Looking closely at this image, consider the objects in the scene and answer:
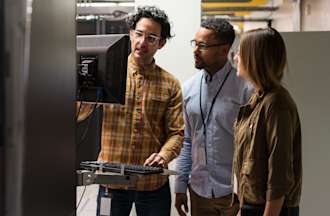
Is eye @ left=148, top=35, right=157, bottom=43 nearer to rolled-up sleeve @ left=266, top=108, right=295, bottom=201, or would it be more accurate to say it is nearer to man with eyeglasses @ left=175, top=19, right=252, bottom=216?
man with eyeglasses @ left=175, top=19, right=252, bottom=216

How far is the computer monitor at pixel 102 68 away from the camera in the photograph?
4.74 feet

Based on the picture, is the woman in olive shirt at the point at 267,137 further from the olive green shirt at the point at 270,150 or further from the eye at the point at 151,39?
the eye at the point at 151,39

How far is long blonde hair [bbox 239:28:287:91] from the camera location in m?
1.64

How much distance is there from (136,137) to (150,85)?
0.25m

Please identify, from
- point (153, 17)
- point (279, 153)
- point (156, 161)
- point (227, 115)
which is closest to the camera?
point (279, 153)

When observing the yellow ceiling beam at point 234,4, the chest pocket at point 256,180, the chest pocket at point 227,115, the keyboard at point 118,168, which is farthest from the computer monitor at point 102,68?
the yellow ceiling beam at point 234,4

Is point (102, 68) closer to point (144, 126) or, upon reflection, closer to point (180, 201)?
point (144, 126)

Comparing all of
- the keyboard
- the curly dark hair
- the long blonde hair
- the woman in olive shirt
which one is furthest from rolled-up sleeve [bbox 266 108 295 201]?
the curly dark hair

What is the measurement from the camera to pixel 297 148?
1671 mm

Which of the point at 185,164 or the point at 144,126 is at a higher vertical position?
the point at 144,126

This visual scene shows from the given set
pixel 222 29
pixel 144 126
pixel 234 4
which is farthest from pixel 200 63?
pixel 234 4

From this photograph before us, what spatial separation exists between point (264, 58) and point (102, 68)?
0.63m

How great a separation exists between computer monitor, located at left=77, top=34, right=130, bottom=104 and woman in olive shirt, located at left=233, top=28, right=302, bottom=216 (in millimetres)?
497

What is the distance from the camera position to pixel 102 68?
1.46 metres
